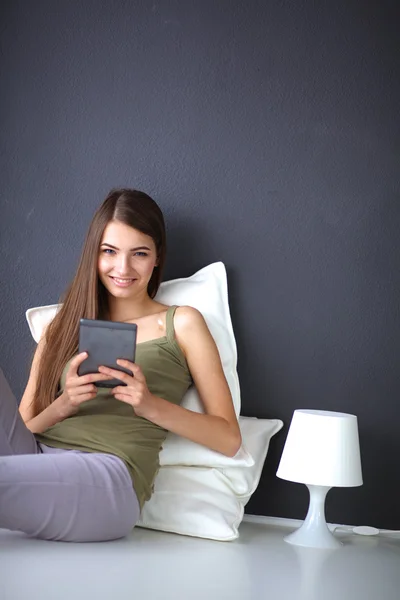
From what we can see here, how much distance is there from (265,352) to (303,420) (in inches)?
15.8

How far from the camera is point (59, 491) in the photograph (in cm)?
241

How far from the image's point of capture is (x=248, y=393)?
10.4 ft

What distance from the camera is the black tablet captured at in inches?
98.6

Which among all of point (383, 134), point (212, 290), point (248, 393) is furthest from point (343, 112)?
point (248, 393)

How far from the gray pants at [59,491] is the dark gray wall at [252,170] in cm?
76

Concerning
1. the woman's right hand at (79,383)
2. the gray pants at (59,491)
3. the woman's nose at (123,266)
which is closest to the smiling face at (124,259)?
the woman's nose at (123,266)

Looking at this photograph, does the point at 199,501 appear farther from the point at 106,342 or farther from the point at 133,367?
the point at 106,342

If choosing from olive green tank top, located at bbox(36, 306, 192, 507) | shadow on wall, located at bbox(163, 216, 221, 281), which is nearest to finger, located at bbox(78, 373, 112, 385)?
olive green tank top, located at bbox(36, 306, 192, 507)

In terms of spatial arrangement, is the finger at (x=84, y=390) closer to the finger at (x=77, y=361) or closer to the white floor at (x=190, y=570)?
the finger at (x=77, y=361)

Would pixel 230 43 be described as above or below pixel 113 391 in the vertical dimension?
above

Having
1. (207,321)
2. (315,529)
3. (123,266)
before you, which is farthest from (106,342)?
(315,529)

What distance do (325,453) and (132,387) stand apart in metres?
0.69

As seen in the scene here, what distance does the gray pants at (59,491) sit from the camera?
2.36m

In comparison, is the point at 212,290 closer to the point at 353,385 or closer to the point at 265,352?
the point at 265,352
